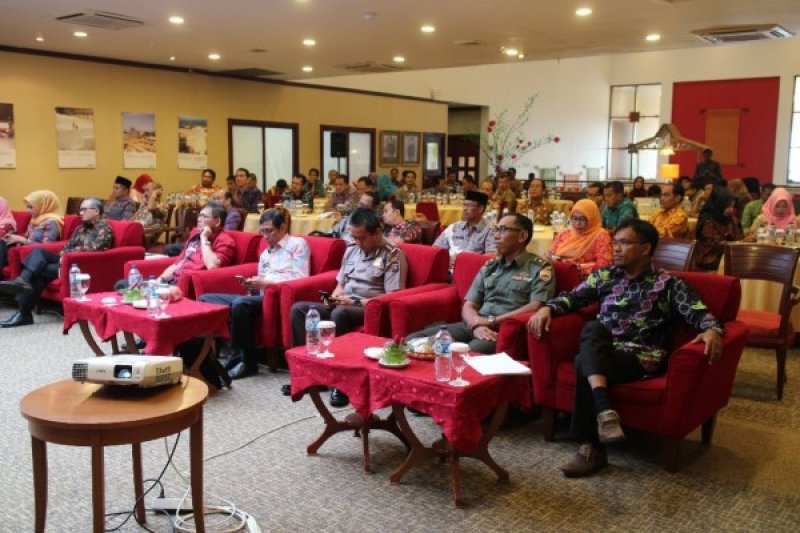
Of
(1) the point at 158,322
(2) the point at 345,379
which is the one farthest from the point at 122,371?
(1) the point at 158,322

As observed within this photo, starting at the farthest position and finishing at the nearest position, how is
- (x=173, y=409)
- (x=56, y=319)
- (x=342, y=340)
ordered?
(x=56, y=319), (x=342, y=340), (x=173, y=409)

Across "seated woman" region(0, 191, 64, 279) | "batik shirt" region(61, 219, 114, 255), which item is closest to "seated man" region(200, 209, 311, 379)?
"batik shirt" region(61, 219, 114, 255)

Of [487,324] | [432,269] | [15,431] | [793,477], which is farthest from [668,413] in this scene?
[15,431]

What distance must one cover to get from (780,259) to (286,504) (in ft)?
11.9

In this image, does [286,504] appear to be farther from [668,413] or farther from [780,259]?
[780,259]

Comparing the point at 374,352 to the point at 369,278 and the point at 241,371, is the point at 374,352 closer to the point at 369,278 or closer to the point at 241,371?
the point at 369,278

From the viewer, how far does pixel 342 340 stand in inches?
151

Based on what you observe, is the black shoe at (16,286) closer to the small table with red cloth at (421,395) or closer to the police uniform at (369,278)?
the police uniform at (369,278)

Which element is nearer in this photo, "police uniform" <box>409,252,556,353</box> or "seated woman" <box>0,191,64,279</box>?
"police uniform" <box>409,252,556,353</box>

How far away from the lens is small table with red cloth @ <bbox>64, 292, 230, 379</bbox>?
4.34 meters

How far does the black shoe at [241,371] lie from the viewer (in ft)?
16.7

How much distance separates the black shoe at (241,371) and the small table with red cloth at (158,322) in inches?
15.9

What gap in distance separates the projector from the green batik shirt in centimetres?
228

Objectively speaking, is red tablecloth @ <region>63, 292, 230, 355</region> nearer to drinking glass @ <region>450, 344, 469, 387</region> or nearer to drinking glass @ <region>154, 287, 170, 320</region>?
drinking glass @ <region>154, 287, 170, 320</region>
